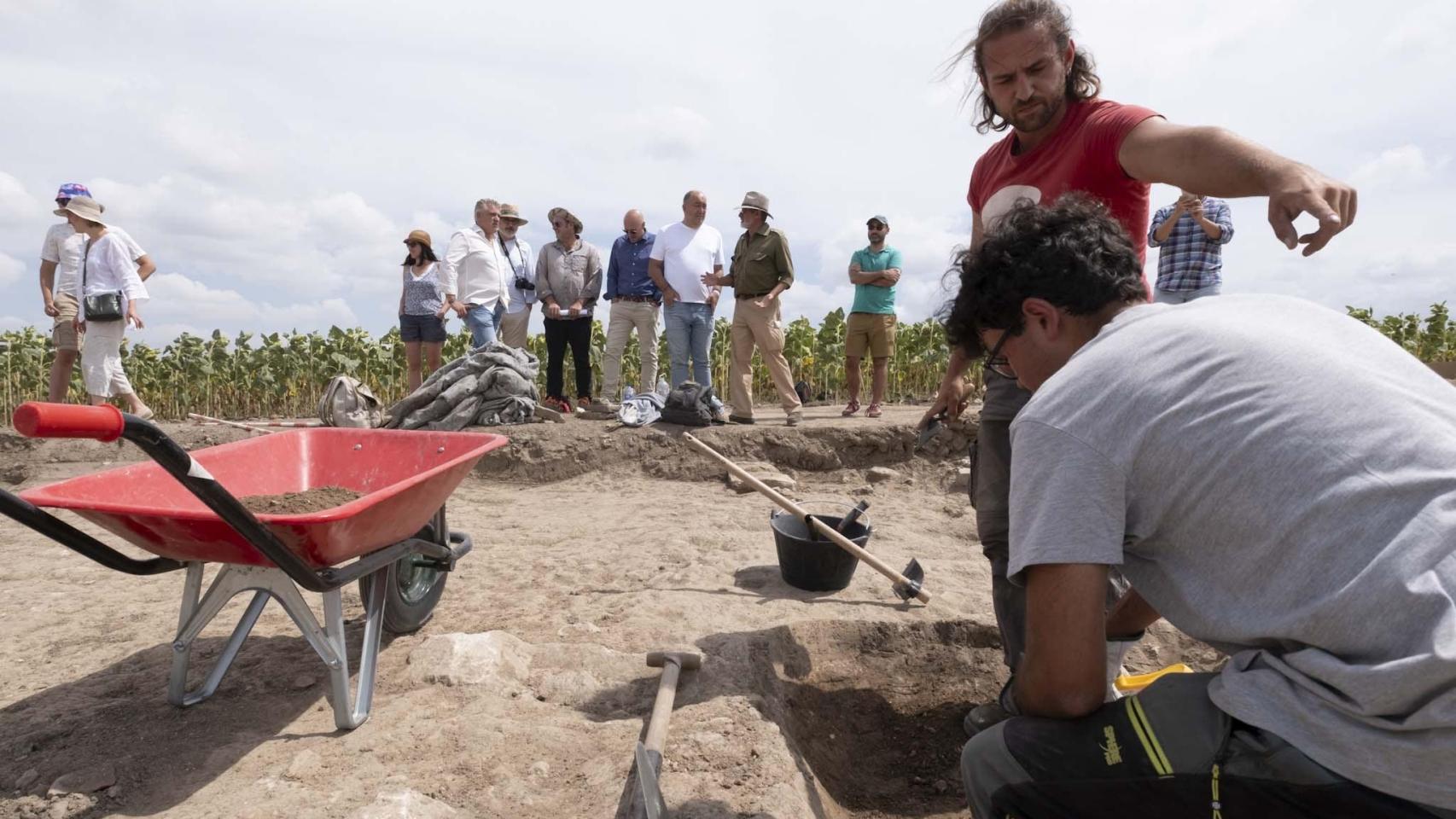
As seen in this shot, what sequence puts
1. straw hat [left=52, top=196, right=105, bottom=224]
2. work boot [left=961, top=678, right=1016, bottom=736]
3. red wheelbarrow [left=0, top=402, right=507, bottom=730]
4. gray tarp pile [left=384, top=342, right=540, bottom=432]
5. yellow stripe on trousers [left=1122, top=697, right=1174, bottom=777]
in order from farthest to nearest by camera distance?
gray tarp pile [left=384, top=342, right=540, bottom=432] → straw hat [left=52, top=196, right=105, bottom=224] → work boot [left=961, top=678, right=1016, bottom=736] → red wheelbarrow [left=0, top=402, right=507, bottom=730] → yellow stripe on trousers [left=1122, top=697, right=1174, bottom=777]

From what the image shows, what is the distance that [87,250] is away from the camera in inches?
248

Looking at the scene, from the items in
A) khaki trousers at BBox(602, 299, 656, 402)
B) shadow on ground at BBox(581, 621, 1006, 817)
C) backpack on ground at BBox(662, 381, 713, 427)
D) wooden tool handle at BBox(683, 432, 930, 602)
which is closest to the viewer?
shadow on ground at BBox(581, 621, 1006, 817)

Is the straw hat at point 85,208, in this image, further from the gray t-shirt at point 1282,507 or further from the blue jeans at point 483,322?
the gray t-shirt at point 1282,507

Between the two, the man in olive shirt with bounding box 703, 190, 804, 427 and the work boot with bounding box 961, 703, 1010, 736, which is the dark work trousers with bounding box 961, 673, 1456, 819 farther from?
the man in olive shirt with bounding box 703, 190, 804, 427

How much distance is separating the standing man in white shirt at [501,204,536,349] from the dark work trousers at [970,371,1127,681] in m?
5.97

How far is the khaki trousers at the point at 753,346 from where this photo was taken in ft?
22.9

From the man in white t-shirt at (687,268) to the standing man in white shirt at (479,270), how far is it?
4.57ft

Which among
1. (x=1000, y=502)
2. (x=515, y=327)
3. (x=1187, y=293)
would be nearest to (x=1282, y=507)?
(x=1000, y=502)

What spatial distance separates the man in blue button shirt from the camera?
24.6ft

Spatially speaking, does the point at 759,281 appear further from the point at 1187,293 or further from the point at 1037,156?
the point at 1037,156

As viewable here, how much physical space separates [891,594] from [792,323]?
10750 millimetres

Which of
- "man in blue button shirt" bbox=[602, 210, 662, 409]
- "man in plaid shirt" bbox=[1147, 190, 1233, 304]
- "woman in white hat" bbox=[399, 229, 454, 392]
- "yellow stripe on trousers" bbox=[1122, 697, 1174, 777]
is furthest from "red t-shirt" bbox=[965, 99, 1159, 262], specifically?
"woman in white hat" bbox=[399, 229, 454, 392]

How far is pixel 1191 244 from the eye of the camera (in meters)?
5.41

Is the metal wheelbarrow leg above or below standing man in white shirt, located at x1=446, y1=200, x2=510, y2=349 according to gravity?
below
